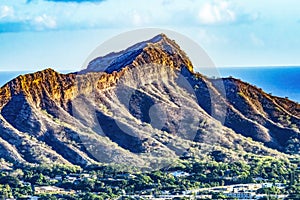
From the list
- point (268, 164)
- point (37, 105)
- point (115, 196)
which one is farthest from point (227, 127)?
point (115, 196)

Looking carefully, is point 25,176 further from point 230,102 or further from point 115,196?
point 230,102

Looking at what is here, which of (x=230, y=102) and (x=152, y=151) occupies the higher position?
(x=230, y=102)

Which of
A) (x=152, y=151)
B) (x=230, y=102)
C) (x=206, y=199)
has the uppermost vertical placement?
(x=230, y=102)

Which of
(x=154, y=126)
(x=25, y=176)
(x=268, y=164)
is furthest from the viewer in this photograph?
(x=154, y=126)

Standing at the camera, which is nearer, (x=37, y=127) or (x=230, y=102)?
(x=37, y=127)

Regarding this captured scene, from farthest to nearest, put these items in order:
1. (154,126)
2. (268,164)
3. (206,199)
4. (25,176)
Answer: (154,126)
(268,164)
(25,176)
(206,199)

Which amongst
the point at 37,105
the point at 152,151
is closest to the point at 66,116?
the point at 37,105
